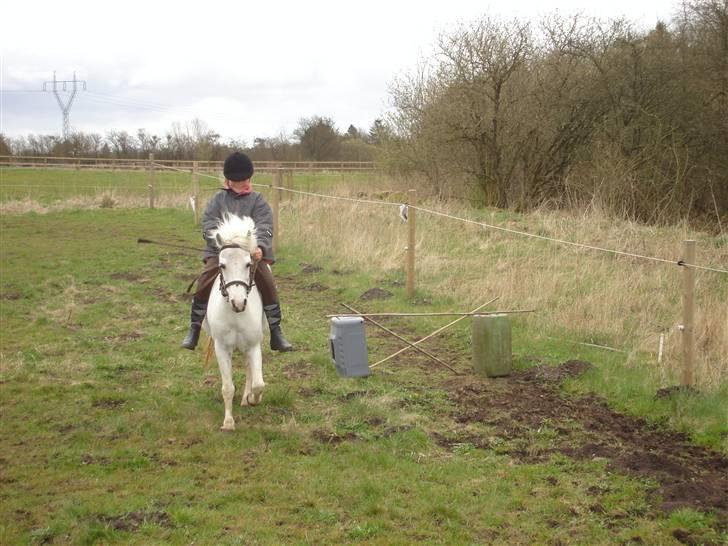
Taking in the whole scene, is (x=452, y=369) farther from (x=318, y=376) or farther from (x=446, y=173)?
(x=446, y=173)

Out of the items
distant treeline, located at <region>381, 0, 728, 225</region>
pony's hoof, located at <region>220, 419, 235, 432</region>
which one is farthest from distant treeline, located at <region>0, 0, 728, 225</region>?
pony's hoof, located at <region>220, 419, 235, 432</region>

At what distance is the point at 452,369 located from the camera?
8234 mm

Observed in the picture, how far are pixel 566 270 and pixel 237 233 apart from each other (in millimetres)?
5886

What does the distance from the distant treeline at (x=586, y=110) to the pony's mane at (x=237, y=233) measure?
13.1 metres

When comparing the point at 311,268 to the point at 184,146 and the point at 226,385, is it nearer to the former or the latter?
the point at 226,385

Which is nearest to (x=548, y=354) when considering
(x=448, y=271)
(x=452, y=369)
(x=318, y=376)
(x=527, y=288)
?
(x=452, y=369)

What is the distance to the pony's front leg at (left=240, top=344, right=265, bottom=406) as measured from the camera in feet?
21.9

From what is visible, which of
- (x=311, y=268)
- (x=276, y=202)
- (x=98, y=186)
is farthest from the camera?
(x=98, y=186)

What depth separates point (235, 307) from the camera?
5.98m

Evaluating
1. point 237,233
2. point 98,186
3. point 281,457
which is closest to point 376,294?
point 237,233

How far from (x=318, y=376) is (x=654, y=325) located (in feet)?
12.7

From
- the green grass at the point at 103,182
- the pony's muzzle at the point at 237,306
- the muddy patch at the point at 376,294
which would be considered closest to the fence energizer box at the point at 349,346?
the pony's muzzle at the point at 237,306

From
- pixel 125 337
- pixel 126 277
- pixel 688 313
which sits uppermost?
pixel 688 313

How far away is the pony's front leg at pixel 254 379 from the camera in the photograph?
6669 millimetres
